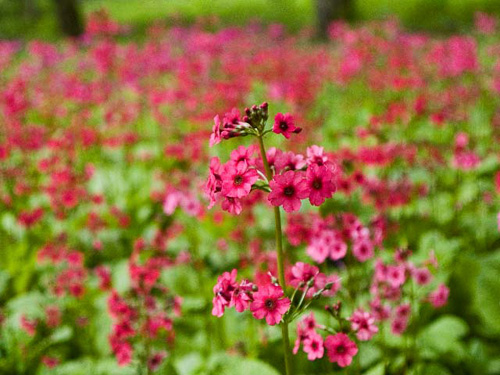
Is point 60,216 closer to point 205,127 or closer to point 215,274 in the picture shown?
point 215,274

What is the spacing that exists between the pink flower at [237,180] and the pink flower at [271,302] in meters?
0.26

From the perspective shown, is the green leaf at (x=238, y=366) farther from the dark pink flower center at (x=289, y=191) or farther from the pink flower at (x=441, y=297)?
the dark pink flower center at (x=289, y=191)

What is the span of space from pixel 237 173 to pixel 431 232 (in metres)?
2.62

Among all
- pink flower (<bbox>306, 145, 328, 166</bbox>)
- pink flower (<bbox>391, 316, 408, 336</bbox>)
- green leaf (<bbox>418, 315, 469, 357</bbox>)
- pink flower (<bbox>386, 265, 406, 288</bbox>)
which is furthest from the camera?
green leaf (<bbox>418, 315, 469, 357</bbox>)

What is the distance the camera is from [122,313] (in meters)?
2.32

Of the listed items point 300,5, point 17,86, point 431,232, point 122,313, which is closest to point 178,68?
point 17,86

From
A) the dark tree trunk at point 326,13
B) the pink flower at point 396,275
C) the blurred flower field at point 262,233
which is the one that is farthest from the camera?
the dark tree trunk at point 326,13

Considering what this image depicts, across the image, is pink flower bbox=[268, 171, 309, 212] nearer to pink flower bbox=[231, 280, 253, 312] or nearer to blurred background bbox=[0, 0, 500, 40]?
pink flower bbox=[231, 280, 253, 312]

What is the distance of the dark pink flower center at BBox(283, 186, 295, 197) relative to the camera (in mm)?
1380

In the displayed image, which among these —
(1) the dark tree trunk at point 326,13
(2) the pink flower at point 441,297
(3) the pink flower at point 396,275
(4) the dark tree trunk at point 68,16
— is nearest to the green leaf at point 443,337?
(2) the pink flower at point 441,297

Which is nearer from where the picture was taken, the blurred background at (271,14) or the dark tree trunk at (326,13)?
the dark tree trunk at (326,13)

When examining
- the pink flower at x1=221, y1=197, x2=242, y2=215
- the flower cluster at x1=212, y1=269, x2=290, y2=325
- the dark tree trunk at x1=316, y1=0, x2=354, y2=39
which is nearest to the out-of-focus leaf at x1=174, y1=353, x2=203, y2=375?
the flower cluster at x1=212, y1=269, x2=290, y2=325

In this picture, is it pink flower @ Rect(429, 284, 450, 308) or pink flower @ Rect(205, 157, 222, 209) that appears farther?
pink flower @ Rect(429, 284, 450, 308)

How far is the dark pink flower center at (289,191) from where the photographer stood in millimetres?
1380
